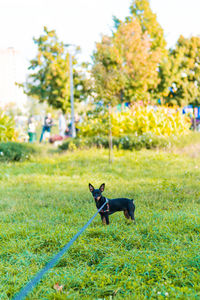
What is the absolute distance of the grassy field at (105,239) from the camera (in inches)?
102

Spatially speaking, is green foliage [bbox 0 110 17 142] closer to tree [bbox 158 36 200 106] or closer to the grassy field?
the grassy field

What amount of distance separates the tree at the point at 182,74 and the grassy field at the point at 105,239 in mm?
13826

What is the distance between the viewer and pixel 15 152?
10.1 metres

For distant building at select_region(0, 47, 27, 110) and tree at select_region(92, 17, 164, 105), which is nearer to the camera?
tree at select_region(92, 17, 164, 105)

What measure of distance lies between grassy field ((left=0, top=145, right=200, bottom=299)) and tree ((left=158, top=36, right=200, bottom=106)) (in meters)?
13.8

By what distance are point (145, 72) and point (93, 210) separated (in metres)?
13.5

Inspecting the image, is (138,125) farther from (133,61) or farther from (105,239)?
(105,239)

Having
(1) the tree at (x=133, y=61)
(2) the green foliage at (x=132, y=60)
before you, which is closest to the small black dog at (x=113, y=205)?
(2) the green foliage at (x=132, y=60)

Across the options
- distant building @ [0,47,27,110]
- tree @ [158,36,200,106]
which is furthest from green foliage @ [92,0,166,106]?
distant building @ [0,47,27,110]

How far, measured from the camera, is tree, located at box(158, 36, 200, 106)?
65.5ft

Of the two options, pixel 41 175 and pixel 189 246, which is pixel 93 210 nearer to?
pixel 189 246

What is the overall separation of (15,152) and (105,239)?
7.18m

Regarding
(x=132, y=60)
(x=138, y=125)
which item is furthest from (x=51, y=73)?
(x=138, y=125)

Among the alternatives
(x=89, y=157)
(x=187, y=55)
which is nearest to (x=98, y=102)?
(x=89, y=157)
